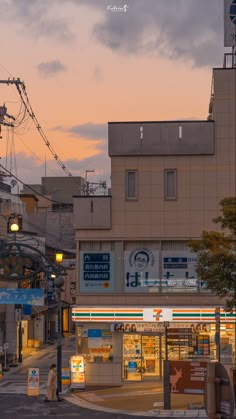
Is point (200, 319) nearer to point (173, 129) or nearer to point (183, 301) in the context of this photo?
point (183, 301)

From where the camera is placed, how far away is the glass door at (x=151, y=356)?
35594mm

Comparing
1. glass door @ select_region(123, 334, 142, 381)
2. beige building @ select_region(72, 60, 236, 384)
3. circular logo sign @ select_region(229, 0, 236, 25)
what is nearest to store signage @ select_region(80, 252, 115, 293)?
beige building @ select_region(72, 60, 236, 384)

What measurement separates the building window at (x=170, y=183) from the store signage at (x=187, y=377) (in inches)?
426

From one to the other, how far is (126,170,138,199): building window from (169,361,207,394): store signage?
1113 cm

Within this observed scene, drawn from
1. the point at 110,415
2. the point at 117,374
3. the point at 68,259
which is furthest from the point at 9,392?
the point at 68,259

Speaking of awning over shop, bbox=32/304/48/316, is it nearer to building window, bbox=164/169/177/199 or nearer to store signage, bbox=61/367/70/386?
store signage, bbox=61/367/70/386

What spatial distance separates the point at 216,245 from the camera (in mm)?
23641

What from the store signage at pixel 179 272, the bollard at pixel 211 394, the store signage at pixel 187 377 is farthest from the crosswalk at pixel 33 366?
the bollard at pixel 211 394

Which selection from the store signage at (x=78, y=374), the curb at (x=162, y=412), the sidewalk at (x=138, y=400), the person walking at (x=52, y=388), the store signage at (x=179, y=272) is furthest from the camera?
the store signage at (x=179, y=272)

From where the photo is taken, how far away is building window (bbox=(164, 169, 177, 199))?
36125 mm

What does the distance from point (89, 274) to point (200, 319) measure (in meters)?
6.07

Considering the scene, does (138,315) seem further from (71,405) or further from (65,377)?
(71,405)

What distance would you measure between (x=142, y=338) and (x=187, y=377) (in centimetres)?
858

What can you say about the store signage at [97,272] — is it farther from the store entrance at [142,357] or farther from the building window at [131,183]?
the building window at [131,183]
